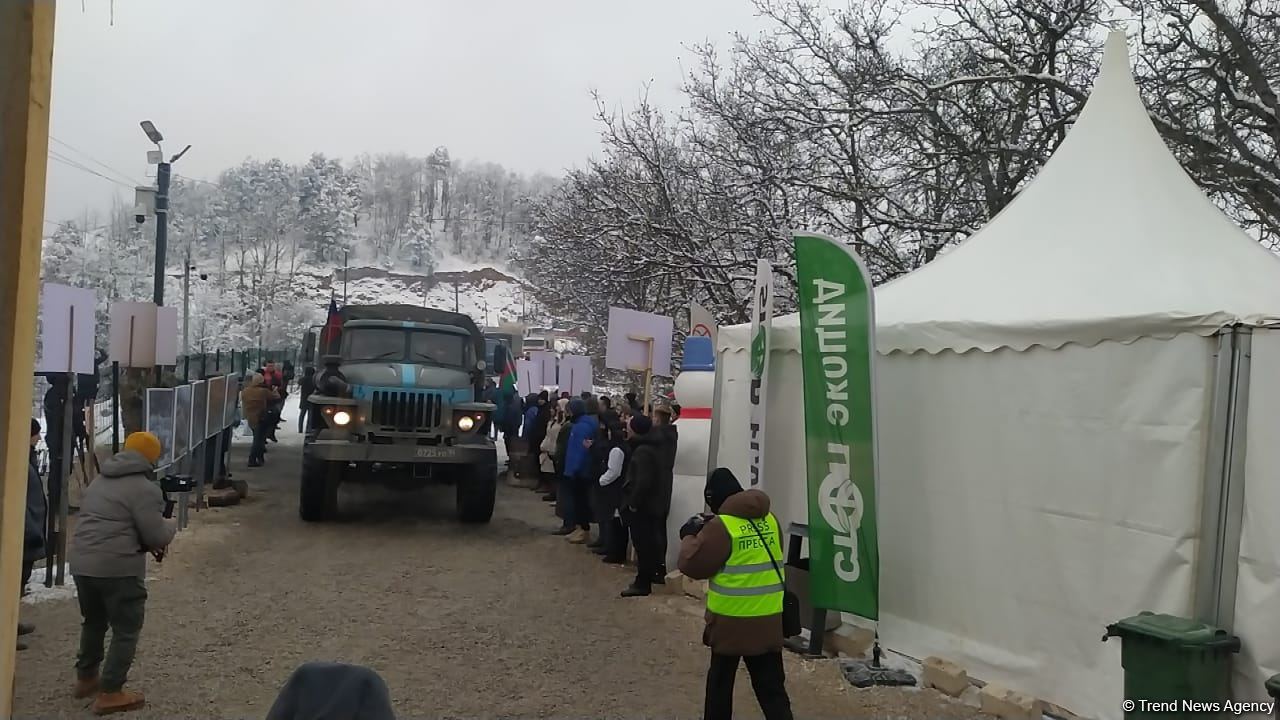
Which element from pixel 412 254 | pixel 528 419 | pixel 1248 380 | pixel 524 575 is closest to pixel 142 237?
pixel 412 254

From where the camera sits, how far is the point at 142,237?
3413 inches

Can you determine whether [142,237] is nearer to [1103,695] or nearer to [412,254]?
[412,254]

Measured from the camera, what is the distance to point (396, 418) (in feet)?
34.4

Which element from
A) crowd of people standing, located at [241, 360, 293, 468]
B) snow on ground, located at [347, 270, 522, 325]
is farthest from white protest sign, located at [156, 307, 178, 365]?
snow on ground, located at [347, 270, 522, 325]

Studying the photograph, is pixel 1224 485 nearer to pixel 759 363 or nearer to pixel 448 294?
pixel 759 363

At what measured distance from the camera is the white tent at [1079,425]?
4758 mm

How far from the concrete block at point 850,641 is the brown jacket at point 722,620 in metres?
2.35

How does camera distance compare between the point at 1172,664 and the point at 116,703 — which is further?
the point at 116,703

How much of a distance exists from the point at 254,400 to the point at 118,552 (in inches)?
417

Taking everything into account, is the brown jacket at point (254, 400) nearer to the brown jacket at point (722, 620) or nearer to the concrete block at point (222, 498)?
the concrete block at point (222, 498)

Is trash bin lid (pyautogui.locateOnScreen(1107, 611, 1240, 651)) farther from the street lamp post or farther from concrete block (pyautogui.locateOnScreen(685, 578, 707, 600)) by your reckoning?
the street lamp post

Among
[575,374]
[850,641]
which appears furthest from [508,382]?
[850,641]

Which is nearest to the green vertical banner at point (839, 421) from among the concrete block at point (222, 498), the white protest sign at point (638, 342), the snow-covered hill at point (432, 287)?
the white protest sign at point (638, 342)

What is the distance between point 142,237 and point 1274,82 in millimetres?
93954
